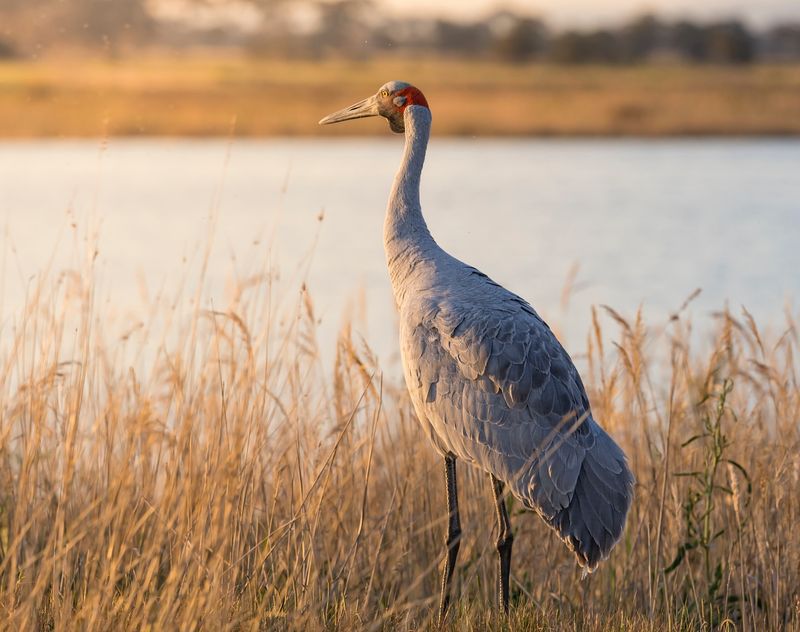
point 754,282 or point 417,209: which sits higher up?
point 754,282

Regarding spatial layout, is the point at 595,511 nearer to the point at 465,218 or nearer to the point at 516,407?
the point at 516,407

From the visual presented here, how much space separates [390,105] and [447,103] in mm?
30351

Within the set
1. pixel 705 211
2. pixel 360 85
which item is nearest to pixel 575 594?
pixel 705 211

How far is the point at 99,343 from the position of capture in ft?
18.4

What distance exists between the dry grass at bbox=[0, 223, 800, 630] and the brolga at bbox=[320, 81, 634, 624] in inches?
8.4

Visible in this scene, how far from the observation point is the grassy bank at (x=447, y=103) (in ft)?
104

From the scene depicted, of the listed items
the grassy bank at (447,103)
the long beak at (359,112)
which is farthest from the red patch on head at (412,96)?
the grassy bank at (447,103)

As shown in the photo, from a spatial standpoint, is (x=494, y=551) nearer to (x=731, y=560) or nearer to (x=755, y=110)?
(x=731, y=560)

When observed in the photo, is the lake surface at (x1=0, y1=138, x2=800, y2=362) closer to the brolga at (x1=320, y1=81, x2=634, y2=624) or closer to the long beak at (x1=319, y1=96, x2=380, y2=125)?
the long beak at (x1=319, y1=96, x2=380, y2=125)

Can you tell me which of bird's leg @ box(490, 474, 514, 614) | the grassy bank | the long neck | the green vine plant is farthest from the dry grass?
the grassy bank

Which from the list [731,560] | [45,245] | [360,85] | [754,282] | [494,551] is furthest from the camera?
[360,85]

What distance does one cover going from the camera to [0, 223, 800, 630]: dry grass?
3867mm

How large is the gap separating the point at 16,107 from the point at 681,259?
831 inches

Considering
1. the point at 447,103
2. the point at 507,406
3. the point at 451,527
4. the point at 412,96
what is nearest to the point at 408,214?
the point at 412,96
